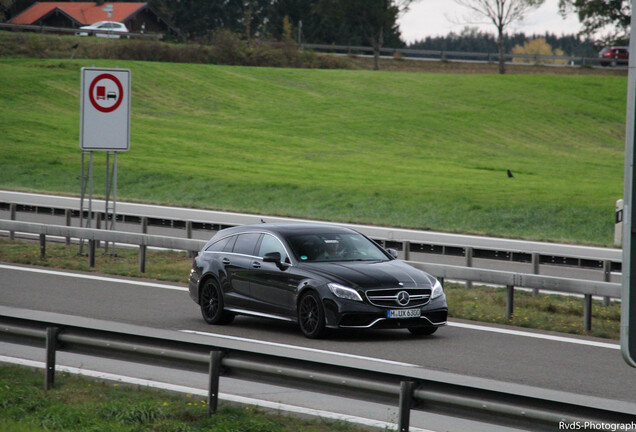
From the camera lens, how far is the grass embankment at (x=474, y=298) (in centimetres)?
1446

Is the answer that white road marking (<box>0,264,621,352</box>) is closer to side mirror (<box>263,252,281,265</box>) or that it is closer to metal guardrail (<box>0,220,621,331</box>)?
metal guardrail (<box>0,220,621,331</box>)

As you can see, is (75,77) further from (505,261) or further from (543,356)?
(543,356)

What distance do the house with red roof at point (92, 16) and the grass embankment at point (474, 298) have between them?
8294 centimetres

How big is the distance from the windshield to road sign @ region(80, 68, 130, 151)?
8.56m

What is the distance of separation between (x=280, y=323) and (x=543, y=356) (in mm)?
3908

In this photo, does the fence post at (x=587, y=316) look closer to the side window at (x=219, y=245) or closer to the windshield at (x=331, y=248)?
the windshield at (x=331, y=248)

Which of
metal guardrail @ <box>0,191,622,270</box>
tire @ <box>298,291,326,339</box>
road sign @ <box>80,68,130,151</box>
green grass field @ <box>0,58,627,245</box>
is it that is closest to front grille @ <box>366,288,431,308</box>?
tire @ <box>298,291,326,339</box>

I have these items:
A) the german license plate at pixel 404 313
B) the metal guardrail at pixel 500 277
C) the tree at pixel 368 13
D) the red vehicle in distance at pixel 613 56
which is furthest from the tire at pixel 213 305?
the tree at pixel 368 13

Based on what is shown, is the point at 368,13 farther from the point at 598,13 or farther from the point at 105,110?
the point at 105,110

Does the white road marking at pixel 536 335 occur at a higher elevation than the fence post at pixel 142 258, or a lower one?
higher

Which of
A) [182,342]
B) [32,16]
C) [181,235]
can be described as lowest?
[181,235]

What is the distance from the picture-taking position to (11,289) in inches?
640

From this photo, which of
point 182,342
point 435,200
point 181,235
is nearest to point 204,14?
point 435,200

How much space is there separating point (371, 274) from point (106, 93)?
409 inches
